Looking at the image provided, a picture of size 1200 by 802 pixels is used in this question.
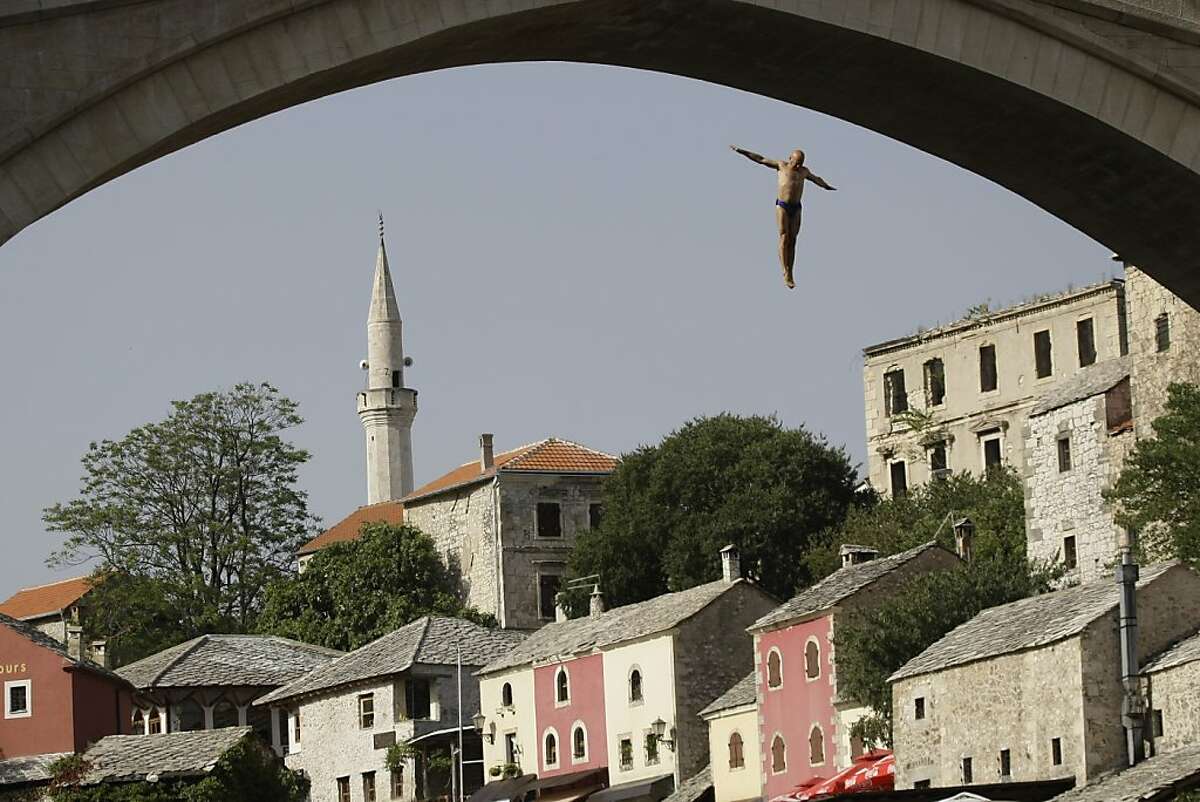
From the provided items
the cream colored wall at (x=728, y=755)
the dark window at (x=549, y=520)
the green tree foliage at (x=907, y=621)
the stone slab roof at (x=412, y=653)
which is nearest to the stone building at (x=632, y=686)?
the cream colored wall at (x=728, y=755)

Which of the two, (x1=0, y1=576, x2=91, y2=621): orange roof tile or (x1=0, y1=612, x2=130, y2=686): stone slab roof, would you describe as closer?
(x1=0, y1=612, x2=130, y2=686): stone slab roof

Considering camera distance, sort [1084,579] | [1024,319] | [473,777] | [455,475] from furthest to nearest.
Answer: [455,475]
[1024,319]
[473,777]
[1084,579]

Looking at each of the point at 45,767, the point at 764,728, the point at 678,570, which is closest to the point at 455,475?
the point at 678,570

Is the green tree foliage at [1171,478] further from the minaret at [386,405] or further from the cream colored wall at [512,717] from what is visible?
the minaret at [386,405]

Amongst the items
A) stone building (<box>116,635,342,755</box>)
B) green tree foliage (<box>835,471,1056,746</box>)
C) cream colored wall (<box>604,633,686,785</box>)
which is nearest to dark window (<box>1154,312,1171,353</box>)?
green tree foliage (<box>835,471,1056,746</box>)

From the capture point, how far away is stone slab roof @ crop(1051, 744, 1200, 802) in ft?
108

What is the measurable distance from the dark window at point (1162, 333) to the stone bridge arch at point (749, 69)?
130 ft

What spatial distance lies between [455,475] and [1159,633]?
4230 cm

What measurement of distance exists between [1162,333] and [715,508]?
16.7 metres

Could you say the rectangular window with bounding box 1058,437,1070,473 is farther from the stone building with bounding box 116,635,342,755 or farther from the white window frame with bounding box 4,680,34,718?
the white window frame with bounding box 4,680,34,718

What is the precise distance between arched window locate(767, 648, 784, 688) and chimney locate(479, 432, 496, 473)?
2975cm

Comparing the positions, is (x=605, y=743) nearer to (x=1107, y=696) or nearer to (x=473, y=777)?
(x=473, y=777)

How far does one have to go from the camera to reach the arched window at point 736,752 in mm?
46750

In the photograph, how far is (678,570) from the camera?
61.8 meters
